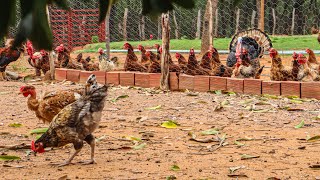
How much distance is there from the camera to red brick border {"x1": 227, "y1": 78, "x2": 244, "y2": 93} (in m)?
10.7

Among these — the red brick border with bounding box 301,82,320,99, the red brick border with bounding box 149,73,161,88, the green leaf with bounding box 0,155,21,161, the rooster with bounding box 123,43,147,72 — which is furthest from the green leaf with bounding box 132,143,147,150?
the rooster with bounding box 123,43,147,72

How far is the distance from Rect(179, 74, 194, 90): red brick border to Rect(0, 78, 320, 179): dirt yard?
2.79ft

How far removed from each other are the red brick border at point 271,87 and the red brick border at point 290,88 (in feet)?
0.20

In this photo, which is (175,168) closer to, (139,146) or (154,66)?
(139,146)

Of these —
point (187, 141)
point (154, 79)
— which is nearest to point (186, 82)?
point (154, 79)

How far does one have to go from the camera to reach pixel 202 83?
11.2 metres

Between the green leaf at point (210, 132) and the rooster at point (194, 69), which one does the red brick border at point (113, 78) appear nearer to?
the rooster at point (194, 69)

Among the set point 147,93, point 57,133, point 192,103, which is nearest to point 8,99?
point 147,93

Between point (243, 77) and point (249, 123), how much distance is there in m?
3.53

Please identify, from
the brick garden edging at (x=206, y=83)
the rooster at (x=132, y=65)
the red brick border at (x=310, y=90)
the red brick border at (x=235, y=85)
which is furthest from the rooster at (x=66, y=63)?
the red brick border at (x=310, y=90)

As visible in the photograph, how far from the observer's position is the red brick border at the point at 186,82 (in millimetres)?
11312

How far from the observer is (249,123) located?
313 inches

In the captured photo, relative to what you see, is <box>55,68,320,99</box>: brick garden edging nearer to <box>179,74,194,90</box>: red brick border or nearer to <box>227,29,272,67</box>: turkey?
<box>179,74,194,90</box>: red brick border

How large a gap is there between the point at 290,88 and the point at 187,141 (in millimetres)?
3642
